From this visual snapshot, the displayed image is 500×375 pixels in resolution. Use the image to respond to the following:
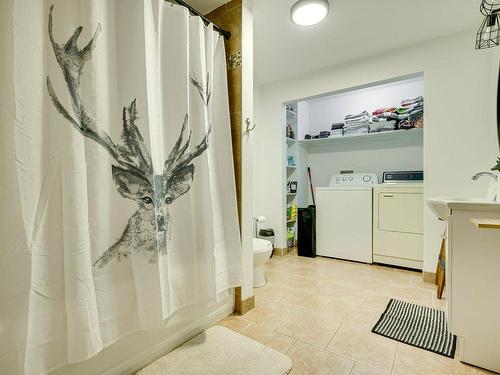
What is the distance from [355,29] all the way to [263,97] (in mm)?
1446

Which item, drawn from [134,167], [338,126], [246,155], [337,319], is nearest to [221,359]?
[337,319]

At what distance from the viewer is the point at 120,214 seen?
1.10 meters

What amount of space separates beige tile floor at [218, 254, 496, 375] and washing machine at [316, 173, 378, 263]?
0.80 ft

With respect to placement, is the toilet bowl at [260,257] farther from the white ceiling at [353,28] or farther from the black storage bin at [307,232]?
the white ceiling at [353,28]

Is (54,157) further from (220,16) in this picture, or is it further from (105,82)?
(220,16)

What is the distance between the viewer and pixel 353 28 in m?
2.19

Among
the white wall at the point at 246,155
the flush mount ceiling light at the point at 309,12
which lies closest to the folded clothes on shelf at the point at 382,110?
the flush mount ceiling light at the point at 309,12

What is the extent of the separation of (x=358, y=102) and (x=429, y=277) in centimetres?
258

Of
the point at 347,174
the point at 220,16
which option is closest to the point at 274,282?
the point at 347,174

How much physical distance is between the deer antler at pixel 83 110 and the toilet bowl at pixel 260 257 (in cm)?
130

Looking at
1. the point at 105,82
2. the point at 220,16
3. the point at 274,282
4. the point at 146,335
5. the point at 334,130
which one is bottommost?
the point at 274,282

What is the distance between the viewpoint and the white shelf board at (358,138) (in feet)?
10.3

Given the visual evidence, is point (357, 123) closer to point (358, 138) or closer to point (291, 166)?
point (358, 138)

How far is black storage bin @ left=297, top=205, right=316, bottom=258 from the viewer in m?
3.23
